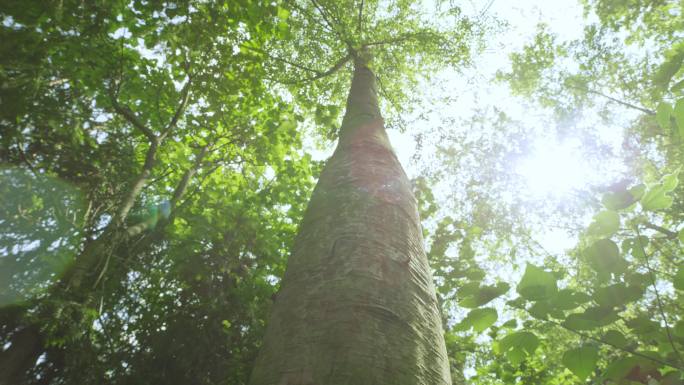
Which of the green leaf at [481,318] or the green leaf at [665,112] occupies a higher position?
the green leaf at [665,112]

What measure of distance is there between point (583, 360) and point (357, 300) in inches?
26.4

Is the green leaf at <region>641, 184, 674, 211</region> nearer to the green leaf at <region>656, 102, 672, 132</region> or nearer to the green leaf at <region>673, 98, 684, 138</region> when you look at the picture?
the green leaf at <region>673, 98, 684, 138</region>

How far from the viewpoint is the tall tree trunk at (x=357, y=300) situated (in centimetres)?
103

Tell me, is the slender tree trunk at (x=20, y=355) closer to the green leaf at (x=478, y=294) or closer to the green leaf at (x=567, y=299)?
the green leaf at (x=478, y=294)

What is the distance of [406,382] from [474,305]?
302 mm

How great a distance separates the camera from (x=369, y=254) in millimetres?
1436

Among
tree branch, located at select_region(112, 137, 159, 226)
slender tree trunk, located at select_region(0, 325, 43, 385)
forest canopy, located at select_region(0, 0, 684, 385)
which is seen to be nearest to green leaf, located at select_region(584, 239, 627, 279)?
forest canopy, located at select_region(0, 0, 684, 385)

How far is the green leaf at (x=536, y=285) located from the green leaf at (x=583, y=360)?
0.73 feet

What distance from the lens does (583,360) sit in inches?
39.1

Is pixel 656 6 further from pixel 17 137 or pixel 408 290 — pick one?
pixel 17 137

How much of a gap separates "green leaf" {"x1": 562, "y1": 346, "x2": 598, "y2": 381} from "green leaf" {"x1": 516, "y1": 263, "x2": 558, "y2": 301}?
0.22 metres

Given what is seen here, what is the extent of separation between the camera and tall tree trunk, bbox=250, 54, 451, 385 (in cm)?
103

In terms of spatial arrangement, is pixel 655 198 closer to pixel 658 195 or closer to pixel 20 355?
pixel 658 195

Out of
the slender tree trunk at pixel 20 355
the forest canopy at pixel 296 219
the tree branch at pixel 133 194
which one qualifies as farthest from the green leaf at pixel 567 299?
the tree branch at pixel 133 194
